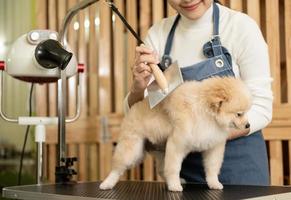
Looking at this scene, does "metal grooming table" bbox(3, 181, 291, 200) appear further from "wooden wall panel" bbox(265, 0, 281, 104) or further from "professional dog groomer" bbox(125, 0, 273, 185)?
"wooden wall panel" bbox(265, 0, 281, 104)

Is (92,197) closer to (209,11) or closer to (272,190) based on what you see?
(272,190)

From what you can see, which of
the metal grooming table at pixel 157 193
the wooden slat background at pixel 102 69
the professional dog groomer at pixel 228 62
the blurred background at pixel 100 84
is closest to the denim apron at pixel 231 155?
the professional dog groomer at pixel 228 62

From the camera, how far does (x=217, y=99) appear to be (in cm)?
106

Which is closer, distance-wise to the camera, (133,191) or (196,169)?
(133,191)

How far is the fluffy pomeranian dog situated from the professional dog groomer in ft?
0.42

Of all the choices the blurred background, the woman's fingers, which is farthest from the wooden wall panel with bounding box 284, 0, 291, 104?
the woman's fingers

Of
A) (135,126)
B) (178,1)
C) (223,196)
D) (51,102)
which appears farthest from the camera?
(51,102)

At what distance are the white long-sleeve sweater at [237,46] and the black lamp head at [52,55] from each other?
0.75ft

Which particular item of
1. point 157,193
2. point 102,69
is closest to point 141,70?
point 157,193

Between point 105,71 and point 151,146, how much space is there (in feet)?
4.48

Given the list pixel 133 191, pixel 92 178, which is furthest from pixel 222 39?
pixel 92 178

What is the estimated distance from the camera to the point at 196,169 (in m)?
1.41

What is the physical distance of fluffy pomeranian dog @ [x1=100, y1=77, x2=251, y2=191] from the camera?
107 centimetres

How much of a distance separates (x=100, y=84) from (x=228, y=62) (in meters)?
1.32
